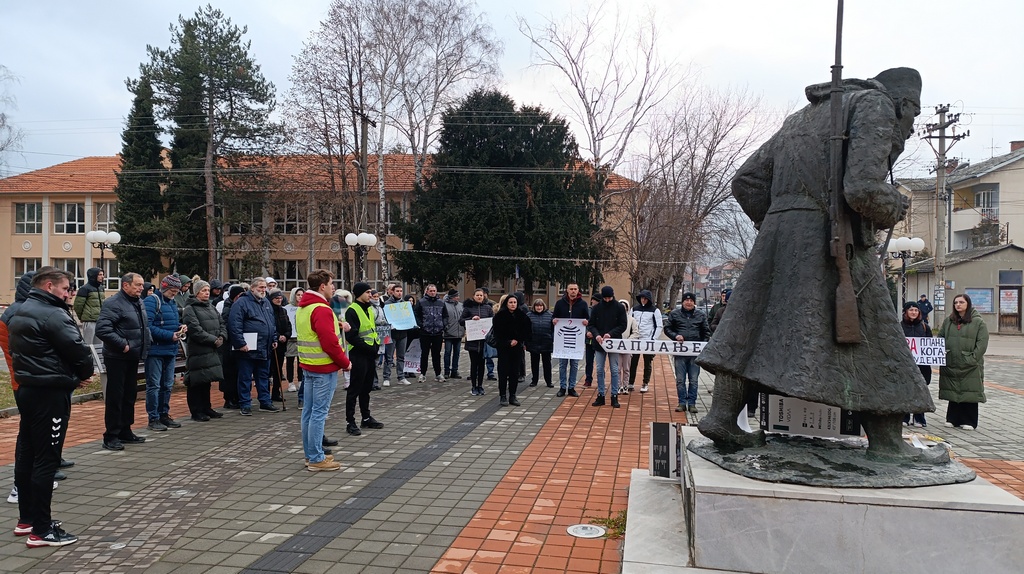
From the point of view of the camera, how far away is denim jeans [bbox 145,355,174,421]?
26.5 ft

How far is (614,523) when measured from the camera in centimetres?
476

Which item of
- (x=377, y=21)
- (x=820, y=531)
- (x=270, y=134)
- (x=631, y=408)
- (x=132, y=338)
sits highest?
(x=377, y=21)

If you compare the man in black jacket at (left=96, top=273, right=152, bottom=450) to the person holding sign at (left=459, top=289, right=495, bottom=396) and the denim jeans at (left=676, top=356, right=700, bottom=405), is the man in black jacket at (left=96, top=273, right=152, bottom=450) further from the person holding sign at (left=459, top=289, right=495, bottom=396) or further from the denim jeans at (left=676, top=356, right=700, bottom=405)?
the denim jeans at (left=676, top=356, right=700, bottom=405)

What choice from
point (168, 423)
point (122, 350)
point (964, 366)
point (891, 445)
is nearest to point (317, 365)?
point (122, 350)

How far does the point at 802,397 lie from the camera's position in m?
3.58

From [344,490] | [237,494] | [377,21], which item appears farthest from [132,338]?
[377,21]

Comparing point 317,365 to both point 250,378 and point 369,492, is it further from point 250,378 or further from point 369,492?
point 250,378

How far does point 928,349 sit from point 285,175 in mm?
34921

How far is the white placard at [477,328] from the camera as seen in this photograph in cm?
1252

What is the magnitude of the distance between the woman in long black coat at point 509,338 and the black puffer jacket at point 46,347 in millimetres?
6233

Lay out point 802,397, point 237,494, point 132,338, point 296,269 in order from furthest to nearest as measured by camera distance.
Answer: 1. point 296,269
2. point 132,338
3. point 237,494
4. point 802,397

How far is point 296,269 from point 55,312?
135 feet

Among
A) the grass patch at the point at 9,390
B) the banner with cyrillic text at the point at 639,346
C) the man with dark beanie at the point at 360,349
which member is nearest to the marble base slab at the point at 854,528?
the man with dark beanie at the point at 360,349

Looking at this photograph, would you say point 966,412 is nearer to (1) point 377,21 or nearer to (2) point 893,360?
(2) point 893,360
